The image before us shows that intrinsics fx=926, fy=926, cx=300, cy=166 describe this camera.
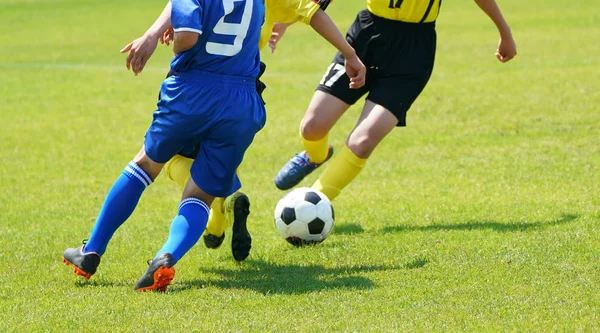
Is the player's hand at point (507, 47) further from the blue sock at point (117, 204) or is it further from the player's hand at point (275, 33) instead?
the blue sock at point (117, 204)

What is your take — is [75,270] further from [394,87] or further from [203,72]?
[394,87]

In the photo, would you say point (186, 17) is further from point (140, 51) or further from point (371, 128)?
point (371, 128)

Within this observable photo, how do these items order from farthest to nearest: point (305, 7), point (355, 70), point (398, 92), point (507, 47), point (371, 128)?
1. point (507, 47)
2. point (398, 92)
3. point (371, 128)
4. point (355, 70)
5. point (305, 7)

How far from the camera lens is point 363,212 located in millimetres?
7508

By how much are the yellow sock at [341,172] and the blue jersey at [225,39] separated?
1710 millimetres

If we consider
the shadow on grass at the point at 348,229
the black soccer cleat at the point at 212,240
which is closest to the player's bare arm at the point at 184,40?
the black soccer cleat at the point at 212,240

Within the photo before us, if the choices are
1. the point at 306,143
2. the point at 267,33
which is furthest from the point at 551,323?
the point at 306,143

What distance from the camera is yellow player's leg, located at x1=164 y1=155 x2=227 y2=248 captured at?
6.00 m

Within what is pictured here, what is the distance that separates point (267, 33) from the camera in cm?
591

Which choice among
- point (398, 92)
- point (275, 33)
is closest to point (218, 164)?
point (275, 33)

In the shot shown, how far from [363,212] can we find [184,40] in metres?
3.00

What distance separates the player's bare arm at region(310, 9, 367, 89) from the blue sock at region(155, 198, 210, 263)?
1.25 meters

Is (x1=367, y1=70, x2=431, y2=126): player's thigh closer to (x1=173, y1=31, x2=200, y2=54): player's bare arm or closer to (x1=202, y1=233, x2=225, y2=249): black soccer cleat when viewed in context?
(x1=202, y1=233, x2=225, y2=249): black soccer cleat

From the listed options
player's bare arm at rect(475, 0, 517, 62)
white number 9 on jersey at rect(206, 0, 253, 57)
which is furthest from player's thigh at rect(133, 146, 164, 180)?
player's bare arm at rect(475, 0, 517, 62)
